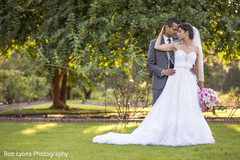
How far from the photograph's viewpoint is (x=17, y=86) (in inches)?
862

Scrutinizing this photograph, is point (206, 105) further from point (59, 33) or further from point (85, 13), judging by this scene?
point (85, 13)

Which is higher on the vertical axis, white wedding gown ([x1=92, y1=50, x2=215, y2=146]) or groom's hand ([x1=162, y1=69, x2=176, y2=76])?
groom's hand ([x1=162, y1=69, x2=176, y2=76])

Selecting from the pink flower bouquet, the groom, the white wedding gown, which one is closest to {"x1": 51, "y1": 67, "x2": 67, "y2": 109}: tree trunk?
the white wedding gown

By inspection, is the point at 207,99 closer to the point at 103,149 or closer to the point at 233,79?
the point at 103,149

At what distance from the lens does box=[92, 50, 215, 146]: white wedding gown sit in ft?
19.2

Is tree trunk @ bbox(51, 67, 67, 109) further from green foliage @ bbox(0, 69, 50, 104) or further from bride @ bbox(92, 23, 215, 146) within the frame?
bride @ bbox(92, 23, 215, 146)

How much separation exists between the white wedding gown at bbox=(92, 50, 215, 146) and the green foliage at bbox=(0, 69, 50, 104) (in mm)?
14144

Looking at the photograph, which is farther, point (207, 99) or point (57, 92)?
point (57, 92)

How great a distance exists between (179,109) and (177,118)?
0.17 meters

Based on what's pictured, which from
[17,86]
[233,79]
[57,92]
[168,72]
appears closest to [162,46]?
[168,72]

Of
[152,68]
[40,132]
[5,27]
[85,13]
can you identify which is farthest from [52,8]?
[152,68]

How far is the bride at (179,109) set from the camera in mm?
5855

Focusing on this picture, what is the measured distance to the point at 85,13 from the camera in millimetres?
12359

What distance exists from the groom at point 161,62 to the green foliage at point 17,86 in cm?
1400
